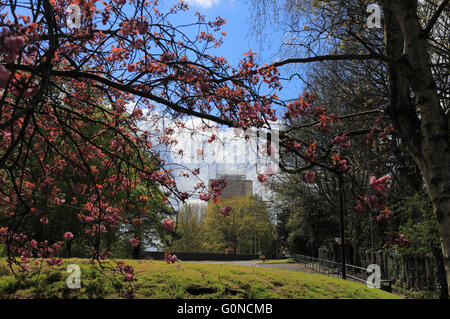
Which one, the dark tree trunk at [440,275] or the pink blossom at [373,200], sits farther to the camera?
the dark tree trunk at [440,275]

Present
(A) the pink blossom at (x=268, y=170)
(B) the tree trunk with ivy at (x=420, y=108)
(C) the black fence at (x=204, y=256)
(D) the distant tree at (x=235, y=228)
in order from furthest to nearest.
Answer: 1. (D) the distant tree at (x=235, y=228)
2. (C) the black fence at (x=204, y=256)
3. (A) the pink blossom at (x=268, y=170)
4. (B) the tree trunk with ivy at (x=420, y=108)

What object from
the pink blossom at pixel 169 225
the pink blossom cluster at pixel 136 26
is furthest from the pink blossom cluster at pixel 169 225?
the pink blossom cluster at pixel 136 26

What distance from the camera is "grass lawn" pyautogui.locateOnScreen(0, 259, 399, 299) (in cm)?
554

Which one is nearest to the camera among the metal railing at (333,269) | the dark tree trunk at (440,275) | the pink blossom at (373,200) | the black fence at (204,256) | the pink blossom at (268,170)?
the pink blossom at (373,200)

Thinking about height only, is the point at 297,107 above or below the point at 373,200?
above

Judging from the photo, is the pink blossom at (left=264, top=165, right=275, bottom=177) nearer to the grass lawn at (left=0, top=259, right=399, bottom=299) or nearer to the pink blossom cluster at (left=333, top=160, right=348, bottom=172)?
the pink blossom cluster at (left=333, top=160, right=348, bottom=172)

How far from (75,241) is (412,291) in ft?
52.1

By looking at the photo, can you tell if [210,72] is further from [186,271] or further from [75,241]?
[75,241]

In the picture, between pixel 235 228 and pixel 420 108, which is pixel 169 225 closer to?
pixel 420 108

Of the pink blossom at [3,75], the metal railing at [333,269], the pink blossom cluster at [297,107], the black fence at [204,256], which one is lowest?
the black fence at [204,256]

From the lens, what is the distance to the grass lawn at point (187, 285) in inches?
218

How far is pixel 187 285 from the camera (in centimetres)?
602

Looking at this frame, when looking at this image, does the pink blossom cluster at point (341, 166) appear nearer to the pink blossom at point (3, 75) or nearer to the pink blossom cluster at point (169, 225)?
the pink blossom cluster at point (169, 225)

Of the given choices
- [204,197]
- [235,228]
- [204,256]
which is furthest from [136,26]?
[235,228]
